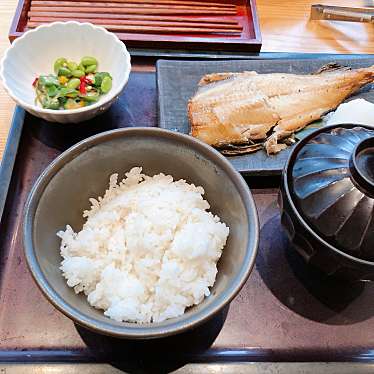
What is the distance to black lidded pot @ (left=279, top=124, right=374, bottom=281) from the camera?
4.03 feet

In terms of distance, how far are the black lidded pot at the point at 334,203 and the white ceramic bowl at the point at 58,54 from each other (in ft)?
2.83

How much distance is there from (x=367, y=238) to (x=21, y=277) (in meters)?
1.11

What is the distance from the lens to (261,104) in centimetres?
186

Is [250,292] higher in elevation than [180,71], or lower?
lower

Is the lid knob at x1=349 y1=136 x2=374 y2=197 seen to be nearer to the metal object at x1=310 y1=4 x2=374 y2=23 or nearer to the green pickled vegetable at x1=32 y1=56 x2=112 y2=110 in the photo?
the green pickled vegetable at x1=32 y1=56 x2=112 y2=110

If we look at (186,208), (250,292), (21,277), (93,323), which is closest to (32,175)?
(21,277)

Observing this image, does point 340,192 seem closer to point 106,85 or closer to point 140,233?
point 140,233

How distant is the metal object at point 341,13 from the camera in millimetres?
2449

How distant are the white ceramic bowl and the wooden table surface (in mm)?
385

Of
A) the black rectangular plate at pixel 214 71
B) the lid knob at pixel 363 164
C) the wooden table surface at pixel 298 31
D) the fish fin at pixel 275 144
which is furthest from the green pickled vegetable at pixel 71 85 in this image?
the lid knob at pixel 363 164

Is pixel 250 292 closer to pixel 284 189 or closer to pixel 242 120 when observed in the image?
pixel 284 189

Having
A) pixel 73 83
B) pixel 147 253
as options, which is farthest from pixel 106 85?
pixel 147 253

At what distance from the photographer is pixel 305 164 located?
4.48 ft

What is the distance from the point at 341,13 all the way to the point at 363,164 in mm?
1572
